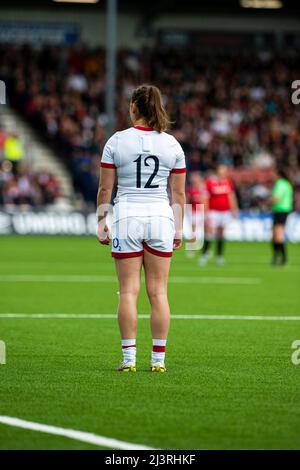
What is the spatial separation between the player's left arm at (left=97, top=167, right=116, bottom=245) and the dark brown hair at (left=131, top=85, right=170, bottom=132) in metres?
0.52

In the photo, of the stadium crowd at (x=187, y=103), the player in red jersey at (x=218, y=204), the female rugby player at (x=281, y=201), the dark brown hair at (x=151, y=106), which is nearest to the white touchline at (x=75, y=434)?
the dark brown hair at (x=151, y=106)

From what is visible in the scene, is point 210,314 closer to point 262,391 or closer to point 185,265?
point 262,391

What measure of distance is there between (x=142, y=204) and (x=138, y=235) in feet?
0.87

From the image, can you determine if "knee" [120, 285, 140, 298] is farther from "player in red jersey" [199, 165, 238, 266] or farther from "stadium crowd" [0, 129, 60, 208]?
"stadium crowd" [0, 129, 60, 208]

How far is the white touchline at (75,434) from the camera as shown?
657 cm

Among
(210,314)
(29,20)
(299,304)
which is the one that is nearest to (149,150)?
(210,314)

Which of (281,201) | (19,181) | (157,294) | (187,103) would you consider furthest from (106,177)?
(187,103)

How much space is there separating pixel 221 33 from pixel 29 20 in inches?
330

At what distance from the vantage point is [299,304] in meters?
16.5

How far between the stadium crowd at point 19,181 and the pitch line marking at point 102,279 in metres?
13.3

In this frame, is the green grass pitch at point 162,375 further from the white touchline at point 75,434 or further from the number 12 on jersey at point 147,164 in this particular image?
the number 12 on jersey at point 147,164

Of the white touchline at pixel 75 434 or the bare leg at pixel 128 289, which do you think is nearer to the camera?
the white touchline at pixel 75 434

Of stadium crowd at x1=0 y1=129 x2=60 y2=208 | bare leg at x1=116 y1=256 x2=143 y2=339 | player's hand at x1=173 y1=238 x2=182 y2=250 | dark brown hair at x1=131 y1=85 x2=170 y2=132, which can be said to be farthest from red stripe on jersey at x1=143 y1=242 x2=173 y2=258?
stadium crowd at x1=0 y1=129 x2=60 y2=208

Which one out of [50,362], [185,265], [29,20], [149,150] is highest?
[29,20]
